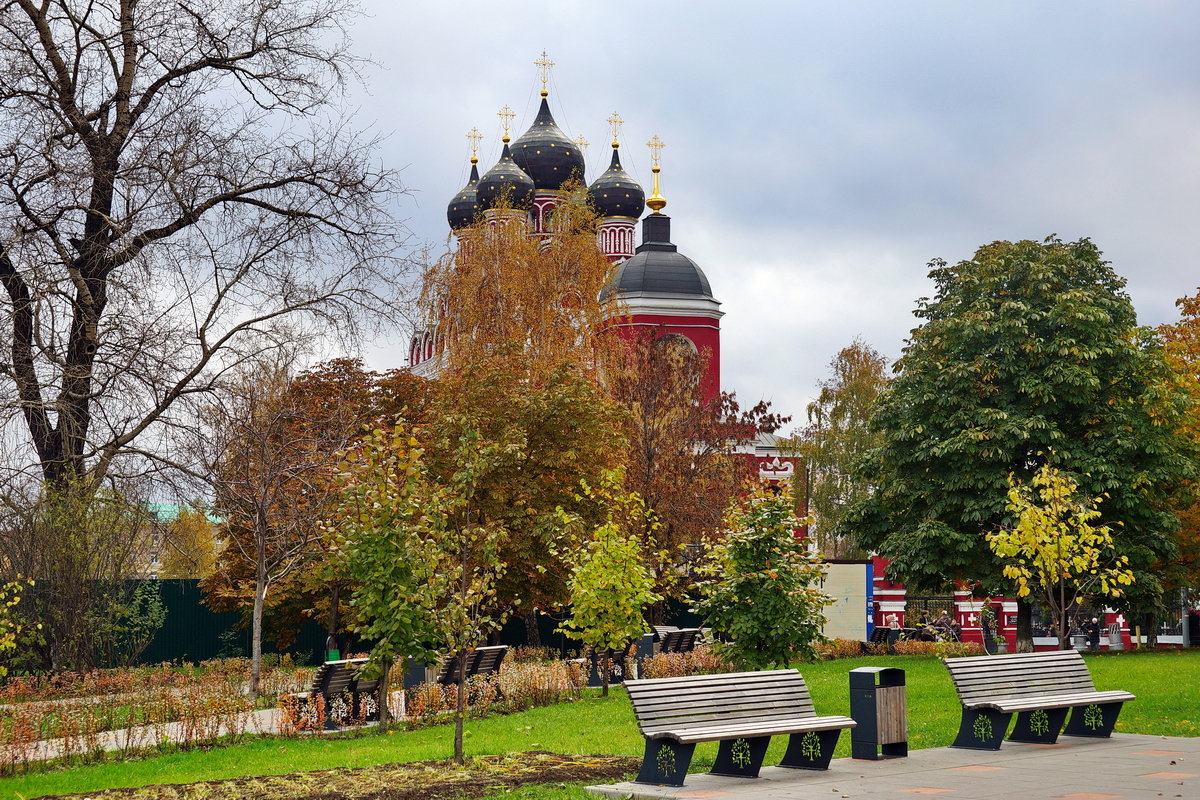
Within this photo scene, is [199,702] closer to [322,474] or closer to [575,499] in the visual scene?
[322,474]

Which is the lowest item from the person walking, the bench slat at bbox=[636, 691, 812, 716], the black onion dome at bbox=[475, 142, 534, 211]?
the person walking

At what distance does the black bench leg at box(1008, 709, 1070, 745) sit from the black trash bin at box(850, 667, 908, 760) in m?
1.67

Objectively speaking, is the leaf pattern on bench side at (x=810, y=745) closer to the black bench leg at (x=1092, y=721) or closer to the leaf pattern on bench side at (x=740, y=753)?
the leaf pattern on bench side at (x=740, y=753)

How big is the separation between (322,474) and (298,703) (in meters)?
6.13

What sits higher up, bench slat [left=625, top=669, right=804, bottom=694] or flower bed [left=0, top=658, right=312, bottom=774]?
bench slat [left=625, top=669, right=804, bottom=694]

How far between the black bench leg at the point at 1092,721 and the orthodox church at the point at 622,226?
2863 centimetres

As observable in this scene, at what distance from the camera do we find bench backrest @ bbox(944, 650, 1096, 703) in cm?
1154

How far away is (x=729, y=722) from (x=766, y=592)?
17.3 feet

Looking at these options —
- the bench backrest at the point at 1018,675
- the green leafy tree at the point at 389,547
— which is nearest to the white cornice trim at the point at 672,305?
the green leafy tree at the point at 389,547

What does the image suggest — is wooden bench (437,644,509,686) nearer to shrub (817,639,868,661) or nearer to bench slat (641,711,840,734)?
bench slat (641,711,840,734)

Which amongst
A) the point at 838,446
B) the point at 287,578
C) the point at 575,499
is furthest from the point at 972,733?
the point at 838,446

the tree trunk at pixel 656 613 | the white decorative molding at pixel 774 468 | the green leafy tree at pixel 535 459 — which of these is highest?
the white decorative molding at pixel 774 468

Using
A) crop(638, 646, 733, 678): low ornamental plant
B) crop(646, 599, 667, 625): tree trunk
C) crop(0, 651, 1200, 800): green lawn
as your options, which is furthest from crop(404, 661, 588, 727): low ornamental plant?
crop(646, 599, 667, 625): tree trunk

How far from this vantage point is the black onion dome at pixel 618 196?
59219 mm
